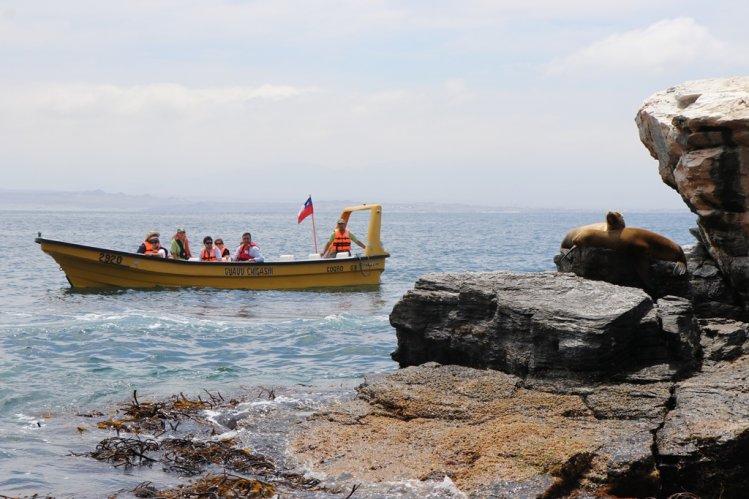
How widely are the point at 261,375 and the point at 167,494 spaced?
206 inches

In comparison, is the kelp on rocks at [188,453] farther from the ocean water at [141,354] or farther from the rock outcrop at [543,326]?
the rock outcrop at [543,326]

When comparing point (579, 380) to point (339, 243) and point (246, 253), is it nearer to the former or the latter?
point (246, 253)

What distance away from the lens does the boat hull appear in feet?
74.0

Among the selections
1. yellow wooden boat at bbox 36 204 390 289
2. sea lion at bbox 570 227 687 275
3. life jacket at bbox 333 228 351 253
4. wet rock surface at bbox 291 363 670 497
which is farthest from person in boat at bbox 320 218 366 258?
wet rock surface at bbox 291 363 670 497

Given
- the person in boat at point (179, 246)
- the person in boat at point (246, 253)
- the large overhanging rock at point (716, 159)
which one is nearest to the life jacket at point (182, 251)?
the person in boat at point (179, 246)

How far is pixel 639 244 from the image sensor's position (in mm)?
10516

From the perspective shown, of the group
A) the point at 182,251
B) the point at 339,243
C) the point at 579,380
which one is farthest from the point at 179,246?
the point at 579,380

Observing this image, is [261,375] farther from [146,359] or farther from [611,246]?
[611,246]

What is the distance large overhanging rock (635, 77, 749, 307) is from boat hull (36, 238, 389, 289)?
549 inches

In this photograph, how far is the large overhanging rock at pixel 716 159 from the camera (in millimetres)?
9602

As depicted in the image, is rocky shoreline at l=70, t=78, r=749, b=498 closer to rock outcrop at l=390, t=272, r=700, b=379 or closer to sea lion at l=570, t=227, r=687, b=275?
rock outcrop at l=390, t=272, r=700, b=379

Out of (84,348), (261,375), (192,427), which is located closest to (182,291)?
(84,348)

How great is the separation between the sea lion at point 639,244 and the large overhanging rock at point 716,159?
456mm

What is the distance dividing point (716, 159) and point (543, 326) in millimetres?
2927
